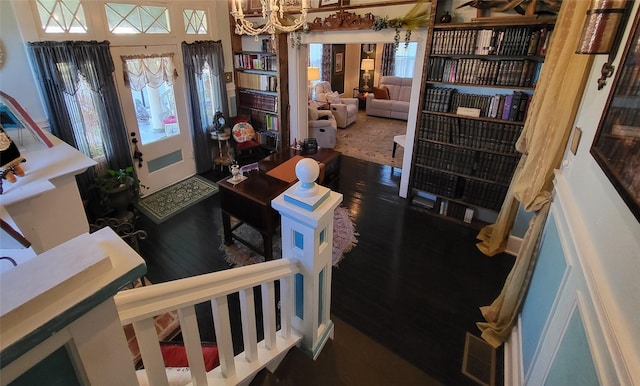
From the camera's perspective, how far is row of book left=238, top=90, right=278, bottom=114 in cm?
488

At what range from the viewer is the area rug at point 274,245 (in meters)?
3.05

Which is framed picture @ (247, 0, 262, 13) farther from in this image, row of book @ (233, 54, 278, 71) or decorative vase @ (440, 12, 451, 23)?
decorative vase @ (440, 12, 451, 23)

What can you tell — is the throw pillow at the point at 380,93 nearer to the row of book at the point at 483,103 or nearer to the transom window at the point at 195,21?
the transom window at the point at 195,21

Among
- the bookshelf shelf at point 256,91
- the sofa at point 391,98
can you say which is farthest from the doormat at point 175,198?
the sofa at point 391,98

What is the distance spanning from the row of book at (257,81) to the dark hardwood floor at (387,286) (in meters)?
1.94

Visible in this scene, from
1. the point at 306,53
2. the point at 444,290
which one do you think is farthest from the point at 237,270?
the point at 306,53

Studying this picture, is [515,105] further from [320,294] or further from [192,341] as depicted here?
[192,341]

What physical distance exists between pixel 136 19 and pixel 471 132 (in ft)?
12.7

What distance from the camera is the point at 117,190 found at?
3.33 m

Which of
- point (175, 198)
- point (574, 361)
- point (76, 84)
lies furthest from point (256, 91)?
point (574, 361)

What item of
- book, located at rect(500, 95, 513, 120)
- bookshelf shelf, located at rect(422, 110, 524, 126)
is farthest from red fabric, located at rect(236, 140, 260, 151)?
book, located at rect(500, 95, 513, 120)

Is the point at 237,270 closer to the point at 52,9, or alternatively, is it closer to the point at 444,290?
the point at 444,290

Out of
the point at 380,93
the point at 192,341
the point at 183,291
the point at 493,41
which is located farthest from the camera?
the point at 380,93

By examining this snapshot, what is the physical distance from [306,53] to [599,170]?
3977 mm
